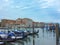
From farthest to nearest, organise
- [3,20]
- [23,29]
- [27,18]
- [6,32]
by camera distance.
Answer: [23,29] → [6,32] → [27,18] → [3,20]

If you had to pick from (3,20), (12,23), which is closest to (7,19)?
(3,20)

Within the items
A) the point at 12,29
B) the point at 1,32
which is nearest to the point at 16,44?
the point at 1,32

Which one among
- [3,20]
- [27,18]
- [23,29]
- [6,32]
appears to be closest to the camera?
[3,20]

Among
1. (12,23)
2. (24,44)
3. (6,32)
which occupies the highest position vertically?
(12,23)

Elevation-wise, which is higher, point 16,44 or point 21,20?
point 21,20

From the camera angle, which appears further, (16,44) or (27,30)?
(27,30)

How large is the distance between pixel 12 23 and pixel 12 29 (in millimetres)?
1509

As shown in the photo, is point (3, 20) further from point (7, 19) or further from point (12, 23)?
point (12, 23)

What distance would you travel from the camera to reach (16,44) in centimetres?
627

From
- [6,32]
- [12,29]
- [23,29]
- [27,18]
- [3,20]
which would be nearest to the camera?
[3,20]

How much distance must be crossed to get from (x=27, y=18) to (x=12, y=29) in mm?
1955

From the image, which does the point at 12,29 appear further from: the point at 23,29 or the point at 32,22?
the point at 32,22

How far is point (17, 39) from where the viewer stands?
22.4 ft

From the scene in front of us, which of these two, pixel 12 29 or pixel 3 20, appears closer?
pixel 3 20
